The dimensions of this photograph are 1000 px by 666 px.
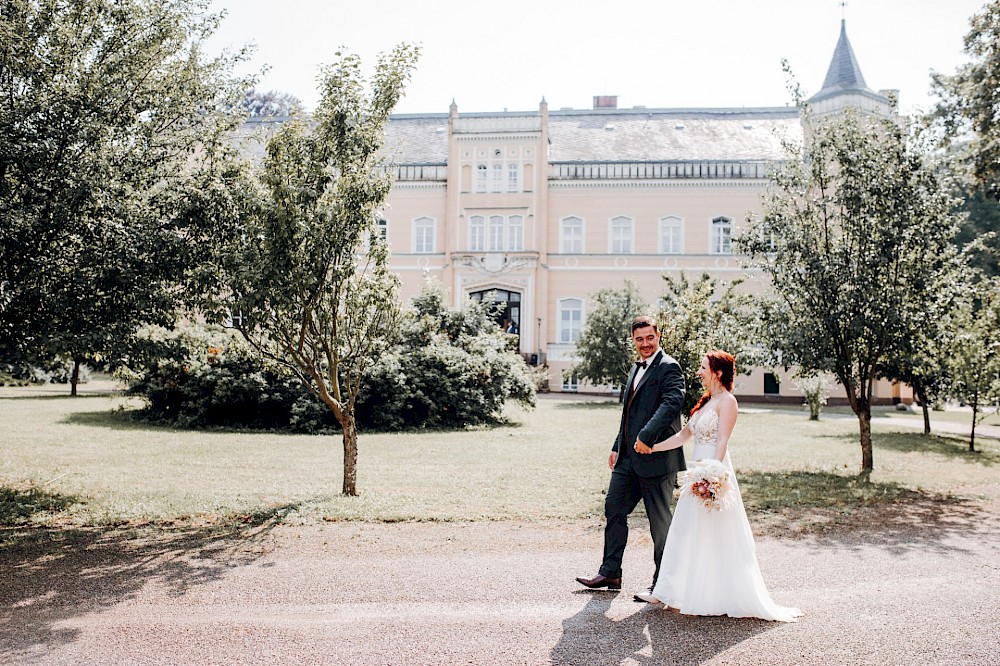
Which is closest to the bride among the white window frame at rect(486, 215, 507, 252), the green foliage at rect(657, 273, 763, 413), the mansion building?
the green foliage at rect(657, 273, 763, 413)

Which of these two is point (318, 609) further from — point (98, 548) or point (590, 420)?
point (590, 420)

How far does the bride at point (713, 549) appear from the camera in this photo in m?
5.43

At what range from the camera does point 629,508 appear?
245 inches

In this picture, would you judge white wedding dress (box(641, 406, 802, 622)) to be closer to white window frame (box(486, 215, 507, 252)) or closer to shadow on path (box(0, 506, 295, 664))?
shadow on path (box(0, 506, 295, 664))

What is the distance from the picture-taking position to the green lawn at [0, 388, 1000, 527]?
30.3 feet

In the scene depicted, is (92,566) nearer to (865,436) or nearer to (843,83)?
(865,436)

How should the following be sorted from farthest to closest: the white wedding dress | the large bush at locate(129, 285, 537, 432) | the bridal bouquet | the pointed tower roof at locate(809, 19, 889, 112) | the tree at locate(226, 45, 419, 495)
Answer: the pointed tower roof at locate(809, 19, 889, 112), the large bush at locate(129, 285, 537, 432), the tree at locate(226, 45, 419, 495), the bridal bouquet, the white wedding dress

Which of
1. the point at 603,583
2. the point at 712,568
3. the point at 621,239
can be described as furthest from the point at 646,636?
the point at 621,239

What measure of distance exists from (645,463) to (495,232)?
3444 centimetres

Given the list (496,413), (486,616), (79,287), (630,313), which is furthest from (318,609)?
(630,313)

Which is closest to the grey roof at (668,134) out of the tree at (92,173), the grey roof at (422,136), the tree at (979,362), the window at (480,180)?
the window at (480,180)

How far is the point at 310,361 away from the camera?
9711mm

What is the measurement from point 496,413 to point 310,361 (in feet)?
40.0

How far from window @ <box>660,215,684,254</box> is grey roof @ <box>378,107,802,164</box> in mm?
3472
